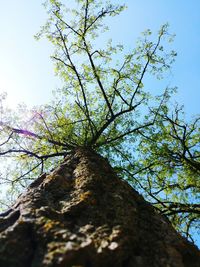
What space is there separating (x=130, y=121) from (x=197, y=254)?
12.8 m

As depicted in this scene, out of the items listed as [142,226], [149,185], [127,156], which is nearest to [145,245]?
[142,226]

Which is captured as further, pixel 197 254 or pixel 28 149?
pixel 28 149

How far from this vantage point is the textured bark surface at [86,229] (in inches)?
147

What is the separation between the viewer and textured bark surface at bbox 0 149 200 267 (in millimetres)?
3744

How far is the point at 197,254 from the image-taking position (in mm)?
4746

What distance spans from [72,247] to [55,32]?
1388 centimetres

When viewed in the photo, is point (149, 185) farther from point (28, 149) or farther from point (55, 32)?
point (55, 32)

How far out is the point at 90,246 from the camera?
372cm

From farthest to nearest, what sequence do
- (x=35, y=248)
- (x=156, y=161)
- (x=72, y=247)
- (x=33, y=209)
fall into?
(x=156, y=161) < (x=33, y=209) < (x=35, y=248) < (x=72, y=247)

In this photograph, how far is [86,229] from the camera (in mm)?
4258

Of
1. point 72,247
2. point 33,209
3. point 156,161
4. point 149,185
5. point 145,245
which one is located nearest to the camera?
point 72,247

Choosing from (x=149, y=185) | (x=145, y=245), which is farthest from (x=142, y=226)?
(x=149, y=185)

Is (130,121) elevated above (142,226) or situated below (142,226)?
above

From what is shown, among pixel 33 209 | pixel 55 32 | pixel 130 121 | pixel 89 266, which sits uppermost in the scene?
pixel 55 32
